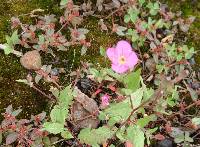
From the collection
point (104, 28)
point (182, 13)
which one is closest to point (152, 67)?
point (104, 28)

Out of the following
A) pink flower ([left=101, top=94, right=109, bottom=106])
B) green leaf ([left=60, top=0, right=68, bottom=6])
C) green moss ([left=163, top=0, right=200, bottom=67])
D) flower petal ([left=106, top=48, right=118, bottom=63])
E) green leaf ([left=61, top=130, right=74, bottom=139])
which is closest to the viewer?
flower petal ([left=106, top=48, right=118, bottom=63])

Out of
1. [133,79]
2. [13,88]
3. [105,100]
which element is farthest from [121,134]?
[13,88]

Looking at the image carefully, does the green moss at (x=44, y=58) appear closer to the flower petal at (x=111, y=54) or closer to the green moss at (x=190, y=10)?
the green moss at (x=190, y=10)

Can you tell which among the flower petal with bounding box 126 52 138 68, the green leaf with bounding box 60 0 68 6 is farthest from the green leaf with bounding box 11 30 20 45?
the flower petal with bounding box 126 52 138 68

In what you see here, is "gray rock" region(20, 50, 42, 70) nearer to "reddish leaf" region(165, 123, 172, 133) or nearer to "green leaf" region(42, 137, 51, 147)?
"green leaf" region(42, 137, 51, 147)

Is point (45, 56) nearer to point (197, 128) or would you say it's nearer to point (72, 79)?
point (72, 79)

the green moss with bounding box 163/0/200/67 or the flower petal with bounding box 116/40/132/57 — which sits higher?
the flower petal with bounding box 116/40/132/57

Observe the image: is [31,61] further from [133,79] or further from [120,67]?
[133,79]

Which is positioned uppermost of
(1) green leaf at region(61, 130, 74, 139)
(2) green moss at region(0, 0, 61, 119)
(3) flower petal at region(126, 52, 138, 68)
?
(3) flower petal at region(126, 52, 138, 68)
